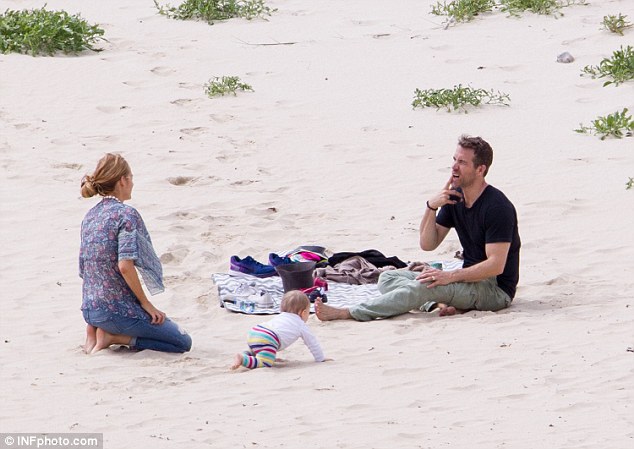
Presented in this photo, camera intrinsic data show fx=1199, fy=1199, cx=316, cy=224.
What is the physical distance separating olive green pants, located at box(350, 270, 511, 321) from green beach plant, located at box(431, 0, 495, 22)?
23.7 feet

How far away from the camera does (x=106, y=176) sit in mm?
6875

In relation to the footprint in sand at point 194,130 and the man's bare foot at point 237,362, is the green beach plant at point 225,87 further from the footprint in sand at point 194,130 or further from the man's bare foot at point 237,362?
the man's bare foot at point 237,362

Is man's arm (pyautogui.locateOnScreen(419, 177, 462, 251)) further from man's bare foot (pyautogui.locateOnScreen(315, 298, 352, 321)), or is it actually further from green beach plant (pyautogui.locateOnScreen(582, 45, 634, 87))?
green beach plant (pyautogui.locateOnScreen(582, 45, 634, 87))

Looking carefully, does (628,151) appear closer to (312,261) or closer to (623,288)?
(623,288)

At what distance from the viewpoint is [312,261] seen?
8.58 metres

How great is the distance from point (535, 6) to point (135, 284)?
8.75m

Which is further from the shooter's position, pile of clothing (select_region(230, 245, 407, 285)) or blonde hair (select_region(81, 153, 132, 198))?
pile of clothing (select_region(230, 245, 407, 285))

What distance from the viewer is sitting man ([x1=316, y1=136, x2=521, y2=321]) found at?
25.0ft

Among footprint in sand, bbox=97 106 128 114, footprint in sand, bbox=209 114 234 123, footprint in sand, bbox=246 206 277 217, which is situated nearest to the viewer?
footprint in sand, bbox=246 206 277 217

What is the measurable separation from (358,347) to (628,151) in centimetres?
471

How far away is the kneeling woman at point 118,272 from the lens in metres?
6.88

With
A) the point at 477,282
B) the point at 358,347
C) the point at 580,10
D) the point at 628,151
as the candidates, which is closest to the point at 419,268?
the point at 477,282

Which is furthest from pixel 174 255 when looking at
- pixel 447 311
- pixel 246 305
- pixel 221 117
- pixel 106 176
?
pixel 221 117

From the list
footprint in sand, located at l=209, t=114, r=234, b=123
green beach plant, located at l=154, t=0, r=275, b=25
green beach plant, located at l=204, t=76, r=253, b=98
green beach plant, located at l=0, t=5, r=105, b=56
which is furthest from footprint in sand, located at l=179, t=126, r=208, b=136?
green beach plant, located at l=154, t=0, r=275, b=25
